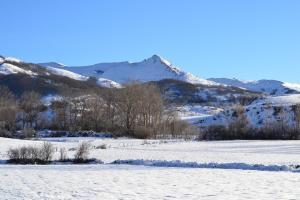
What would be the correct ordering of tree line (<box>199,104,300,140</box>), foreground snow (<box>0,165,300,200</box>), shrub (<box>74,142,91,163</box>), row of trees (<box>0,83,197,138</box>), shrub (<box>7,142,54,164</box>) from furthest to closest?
row of trees (<box>0,83,197,138</box>) < tree line (<box>199,104,300,140</box>) < shrub (<box>74,142,91,163</box>) < shrub (<box>7,142,54,164</box>) < foreground snow (<box>0,165,300,200</box>)

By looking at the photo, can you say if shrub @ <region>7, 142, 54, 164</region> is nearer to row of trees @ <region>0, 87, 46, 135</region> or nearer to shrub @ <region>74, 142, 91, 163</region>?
shrub @ <region>74, 142, 91, 163</region>

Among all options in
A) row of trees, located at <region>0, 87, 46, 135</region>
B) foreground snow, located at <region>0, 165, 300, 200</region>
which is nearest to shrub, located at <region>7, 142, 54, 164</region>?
foreground snow, located at <region>0, 165, 300, 200</region>

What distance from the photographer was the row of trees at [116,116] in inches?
3620

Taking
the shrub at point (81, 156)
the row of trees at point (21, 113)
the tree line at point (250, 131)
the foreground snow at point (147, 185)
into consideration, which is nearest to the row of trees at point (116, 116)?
the row of trees at point (21, 113)

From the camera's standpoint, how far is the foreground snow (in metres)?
17.9

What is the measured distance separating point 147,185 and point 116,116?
78.3 metres

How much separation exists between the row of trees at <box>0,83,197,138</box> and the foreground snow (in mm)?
Result: 56864

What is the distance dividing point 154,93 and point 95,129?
41.4 ft

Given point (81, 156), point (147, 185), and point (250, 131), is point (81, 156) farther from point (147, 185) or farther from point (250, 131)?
point (250, 131)

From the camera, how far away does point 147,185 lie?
20969 millimetres

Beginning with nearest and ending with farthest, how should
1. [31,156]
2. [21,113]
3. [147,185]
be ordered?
[147,185], [31,156], [21,113]

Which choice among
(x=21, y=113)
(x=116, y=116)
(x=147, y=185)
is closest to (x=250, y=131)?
(x=116, y=116)

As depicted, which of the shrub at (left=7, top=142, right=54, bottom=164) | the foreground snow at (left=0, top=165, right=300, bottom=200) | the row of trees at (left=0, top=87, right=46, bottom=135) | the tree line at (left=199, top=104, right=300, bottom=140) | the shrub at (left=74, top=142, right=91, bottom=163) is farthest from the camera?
the row of trees at (left=0, top=87, right=46, bottom=135)

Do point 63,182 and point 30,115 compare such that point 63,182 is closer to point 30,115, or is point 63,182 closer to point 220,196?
point 220,196
